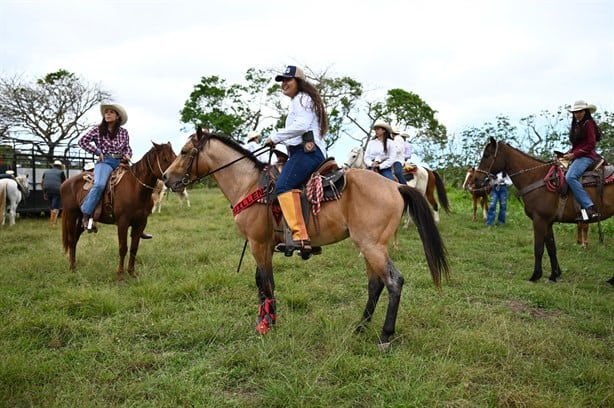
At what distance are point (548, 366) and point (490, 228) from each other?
343 inches

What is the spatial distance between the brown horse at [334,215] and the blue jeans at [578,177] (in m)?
3.57

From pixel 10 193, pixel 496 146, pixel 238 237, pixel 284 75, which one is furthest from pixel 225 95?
pixel 284 75

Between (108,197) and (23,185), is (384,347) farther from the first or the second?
(23,185)

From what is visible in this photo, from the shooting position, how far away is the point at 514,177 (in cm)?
709

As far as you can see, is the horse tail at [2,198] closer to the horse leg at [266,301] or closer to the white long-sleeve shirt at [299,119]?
the horse leg at [266,301]

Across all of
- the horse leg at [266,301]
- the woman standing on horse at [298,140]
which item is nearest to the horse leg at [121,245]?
the horse leg at [266,301]

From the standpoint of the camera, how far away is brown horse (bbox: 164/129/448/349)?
3906 mm

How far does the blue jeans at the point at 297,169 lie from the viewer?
13.4 ft

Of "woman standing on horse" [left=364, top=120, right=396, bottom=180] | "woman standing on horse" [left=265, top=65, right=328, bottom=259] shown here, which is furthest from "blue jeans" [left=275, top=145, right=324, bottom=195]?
"woman standing on horse" [left=364, top=120, right=396, bottom=180]

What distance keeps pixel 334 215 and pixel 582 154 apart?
4.55 metres

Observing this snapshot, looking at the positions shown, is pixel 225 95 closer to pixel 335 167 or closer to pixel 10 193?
pixel 10 193

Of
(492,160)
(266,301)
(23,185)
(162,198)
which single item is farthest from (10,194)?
(492,160)

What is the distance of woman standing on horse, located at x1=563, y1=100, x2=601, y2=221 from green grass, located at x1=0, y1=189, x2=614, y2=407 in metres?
1.11

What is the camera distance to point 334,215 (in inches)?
161
